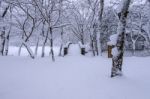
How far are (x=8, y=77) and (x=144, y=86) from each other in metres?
5.96

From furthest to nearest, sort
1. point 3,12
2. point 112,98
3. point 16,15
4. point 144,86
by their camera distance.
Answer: point 16,15, point 3,12, point 144,86, point 112,98

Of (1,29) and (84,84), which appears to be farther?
(1,29)

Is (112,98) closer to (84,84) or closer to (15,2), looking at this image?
(84,84)

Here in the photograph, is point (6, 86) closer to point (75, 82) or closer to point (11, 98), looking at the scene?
point (11, 98)

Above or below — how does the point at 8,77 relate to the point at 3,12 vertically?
below

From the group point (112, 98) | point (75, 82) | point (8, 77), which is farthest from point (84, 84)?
point (8, 77)

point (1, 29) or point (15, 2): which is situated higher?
point (15, 2)

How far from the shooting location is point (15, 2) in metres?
15.2

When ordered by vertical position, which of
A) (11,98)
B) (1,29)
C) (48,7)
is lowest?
(11,98)

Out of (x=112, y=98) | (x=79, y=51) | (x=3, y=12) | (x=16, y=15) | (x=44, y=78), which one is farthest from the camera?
(x=79, y=51)

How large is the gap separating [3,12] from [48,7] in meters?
6.12

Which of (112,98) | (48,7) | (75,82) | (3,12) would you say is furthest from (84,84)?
(3,12)

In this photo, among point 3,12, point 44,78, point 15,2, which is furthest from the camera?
point 3,12

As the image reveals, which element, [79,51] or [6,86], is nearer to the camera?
[6,86]
